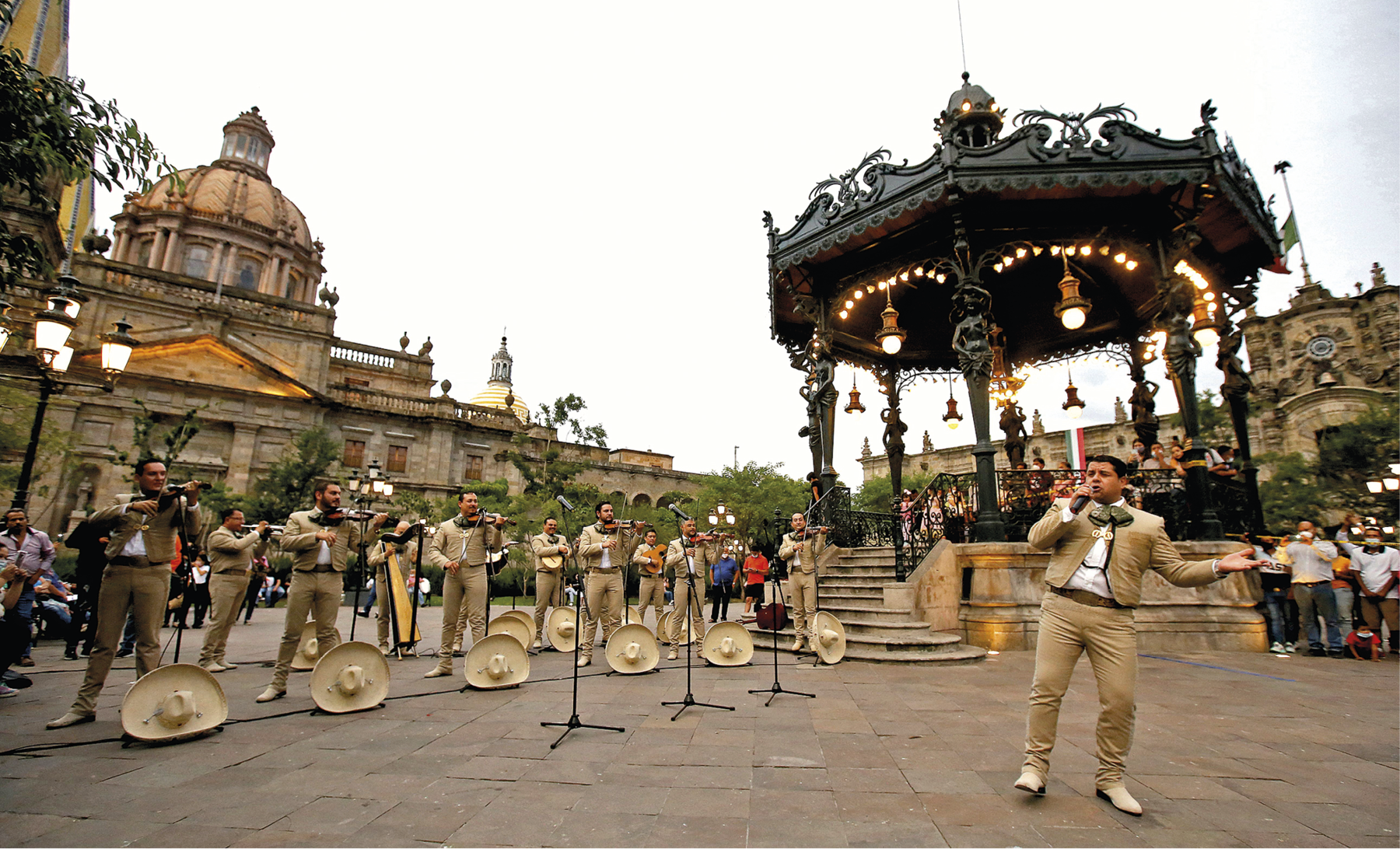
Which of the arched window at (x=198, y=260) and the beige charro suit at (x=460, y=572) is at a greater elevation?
the arched window at (x=198, y=260)

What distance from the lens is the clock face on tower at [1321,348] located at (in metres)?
38.0

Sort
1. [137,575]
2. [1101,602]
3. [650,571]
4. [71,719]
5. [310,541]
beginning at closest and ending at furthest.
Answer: [1101,602] < [71,719] < [137,575] < [310,541] < [650,571]

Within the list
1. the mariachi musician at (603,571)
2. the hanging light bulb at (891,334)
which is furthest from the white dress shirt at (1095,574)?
the hanging light bulb at (891,334)

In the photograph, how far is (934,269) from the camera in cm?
1113

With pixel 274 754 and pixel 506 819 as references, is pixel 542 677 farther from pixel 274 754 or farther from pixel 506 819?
pixel 506 819

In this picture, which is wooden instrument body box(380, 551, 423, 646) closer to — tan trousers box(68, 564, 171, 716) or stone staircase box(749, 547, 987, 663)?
tan trousers box(68, 564, 171, 716)

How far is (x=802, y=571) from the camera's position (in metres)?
9.13

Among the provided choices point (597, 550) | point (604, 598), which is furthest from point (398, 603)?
point (597, 550)

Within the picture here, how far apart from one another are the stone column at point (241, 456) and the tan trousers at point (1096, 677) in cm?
4187

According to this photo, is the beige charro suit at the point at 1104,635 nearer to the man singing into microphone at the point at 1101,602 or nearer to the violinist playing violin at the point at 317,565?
the man singing into microphone at the point at 1101,602

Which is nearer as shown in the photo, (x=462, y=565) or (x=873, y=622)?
(x=462, y=565)

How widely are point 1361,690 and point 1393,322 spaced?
47.3 metres

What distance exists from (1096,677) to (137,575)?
7.81 m

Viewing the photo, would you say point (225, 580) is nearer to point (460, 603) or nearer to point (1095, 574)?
point (460, 603)
